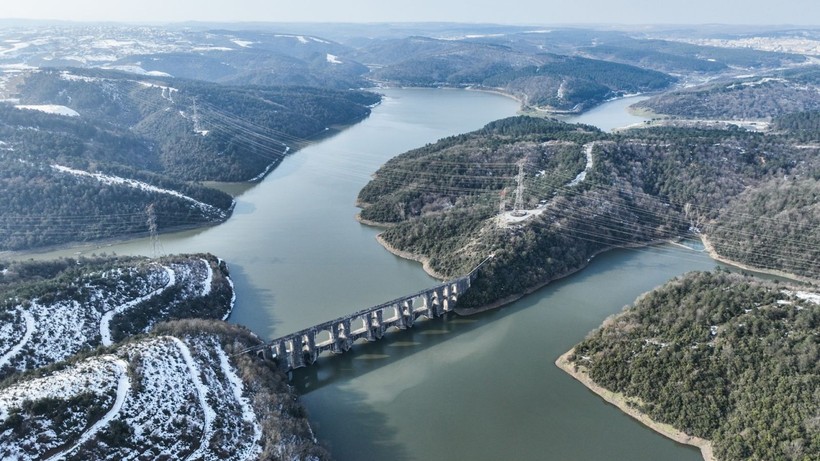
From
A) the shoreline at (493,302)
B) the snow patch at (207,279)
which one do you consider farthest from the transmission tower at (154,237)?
the shoreline at (493,302)

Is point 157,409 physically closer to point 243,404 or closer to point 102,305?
point 243,404

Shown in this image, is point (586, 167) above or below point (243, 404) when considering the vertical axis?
above

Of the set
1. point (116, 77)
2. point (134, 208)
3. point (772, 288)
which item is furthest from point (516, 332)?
point (116, 77)

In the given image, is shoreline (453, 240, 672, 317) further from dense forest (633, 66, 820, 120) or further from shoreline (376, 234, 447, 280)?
dense forest (633, 66, 820, 120)

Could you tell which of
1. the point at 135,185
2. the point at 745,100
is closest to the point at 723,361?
the point at 135,185

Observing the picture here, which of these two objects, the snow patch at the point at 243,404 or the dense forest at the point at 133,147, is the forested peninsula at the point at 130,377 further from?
the dense forest at the point at 133,147

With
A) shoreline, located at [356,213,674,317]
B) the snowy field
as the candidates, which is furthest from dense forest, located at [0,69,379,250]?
the snowy field
